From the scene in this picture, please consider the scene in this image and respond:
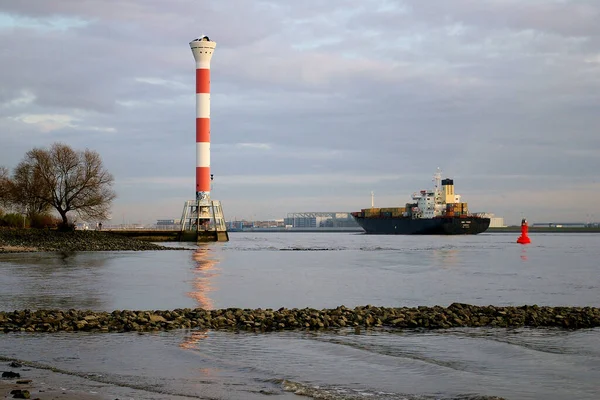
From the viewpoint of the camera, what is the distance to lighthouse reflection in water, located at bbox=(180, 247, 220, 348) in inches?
589

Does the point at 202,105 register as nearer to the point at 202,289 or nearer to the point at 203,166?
the point at 203,166

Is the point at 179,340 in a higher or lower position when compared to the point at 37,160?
lower

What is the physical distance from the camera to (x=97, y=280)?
96.5 feet

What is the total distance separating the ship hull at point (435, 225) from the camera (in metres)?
121

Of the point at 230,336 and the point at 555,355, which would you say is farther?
the point at 230,336

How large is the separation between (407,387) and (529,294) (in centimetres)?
1544

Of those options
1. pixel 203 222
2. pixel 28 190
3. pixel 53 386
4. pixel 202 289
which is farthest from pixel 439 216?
pixel 53 386

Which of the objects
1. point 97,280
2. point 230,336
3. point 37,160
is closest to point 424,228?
point 37,160

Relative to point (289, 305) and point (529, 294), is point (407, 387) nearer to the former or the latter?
point (289, 305)

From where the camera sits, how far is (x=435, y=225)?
401 feet

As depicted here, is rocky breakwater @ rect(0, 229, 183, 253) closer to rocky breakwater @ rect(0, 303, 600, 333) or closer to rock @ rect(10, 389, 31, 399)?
rocky breakwater @ rect(0, 303, 600, 333)

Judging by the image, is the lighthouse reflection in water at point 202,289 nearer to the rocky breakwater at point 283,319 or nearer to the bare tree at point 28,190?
the rocky breakwater at point 283,319

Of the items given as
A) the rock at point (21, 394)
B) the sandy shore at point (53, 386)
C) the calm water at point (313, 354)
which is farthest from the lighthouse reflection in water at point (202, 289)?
the rock at point (21, 394)

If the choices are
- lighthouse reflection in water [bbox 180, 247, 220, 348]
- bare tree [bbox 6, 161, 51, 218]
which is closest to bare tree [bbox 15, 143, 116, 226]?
bare tree [bbox 6, 161, 51, 218]
